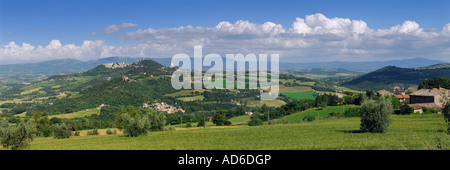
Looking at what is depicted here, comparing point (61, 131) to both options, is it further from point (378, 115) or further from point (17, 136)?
point (378, 115)

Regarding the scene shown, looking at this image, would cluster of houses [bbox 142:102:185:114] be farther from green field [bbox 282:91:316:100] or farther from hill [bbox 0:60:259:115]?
green field [bbox 282:91:316:100]

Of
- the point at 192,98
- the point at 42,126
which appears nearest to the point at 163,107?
the point at 192,98

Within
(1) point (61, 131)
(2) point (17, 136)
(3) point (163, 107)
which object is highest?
(2) point (17, 136)

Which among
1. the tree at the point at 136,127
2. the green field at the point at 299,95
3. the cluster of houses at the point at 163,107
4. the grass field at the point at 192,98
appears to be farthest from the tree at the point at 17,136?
the green field at the point at 299,95

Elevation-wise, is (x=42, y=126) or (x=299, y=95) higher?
(x=42, y=126)

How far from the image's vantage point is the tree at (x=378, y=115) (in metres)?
30.8

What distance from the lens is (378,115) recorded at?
31531mm

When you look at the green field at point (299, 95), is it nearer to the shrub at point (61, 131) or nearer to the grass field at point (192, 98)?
the grass field at point (192, 98)
